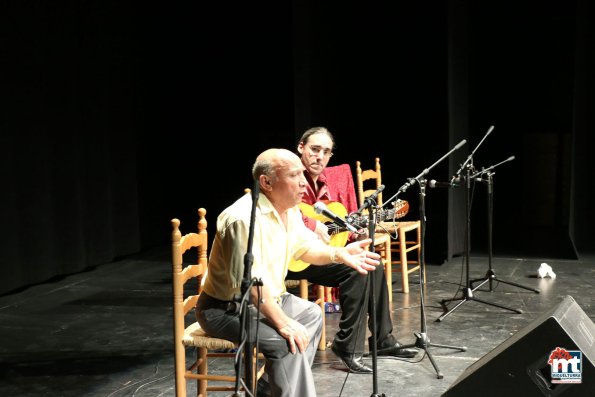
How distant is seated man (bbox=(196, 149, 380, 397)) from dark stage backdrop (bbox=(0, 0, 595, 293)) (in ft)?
11.0

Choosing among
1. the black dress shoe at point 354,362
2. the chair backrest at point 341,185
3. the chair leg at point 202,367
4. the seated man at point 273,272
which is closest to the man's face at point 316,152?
the chair backrest at point 341,185

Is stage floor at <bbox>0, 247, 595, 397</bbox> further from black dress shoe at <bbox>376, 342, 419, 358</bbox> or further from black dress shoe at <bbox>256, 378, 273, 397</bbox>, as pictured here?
black dress shoe at <bbox>256, 378, 273, 397</bbox>

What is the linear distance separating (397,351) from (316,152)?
44.8 inches

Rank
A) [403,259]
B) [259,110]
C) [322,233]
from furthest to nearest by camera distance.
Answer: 1. [259,110]
2. [403,259]
3. [322,233]

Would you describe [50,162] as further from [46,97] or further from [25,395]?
[25,395]

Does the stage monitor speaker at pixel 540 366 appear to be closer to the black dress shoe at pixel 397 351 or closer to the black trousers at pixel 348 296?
the black trousers at pixel 348 296

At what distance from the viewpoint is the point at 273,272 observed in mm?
2770

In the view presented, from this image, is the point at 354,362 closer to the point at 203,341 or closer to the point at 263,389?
the point at 263,389

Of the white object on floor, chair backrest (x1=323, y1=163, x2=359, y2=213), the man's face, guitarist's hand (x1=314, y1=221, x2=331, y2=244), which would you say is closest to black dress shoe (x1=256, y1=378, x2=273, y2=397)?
guitarist's hand (x1=314, y1=221, x2=331, y2=244)

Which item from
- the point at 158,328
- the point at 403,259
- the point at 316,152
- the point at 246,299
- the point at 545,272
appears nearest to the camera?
the point at 246,299

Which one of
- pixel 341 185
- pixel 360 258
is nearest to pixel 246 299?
pixel 360 258

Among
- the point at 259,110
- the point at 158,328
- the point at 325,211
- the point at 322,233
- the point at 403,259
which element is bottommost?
the point at 158,328

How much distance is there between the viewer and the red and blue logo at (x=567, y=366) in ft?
7.89

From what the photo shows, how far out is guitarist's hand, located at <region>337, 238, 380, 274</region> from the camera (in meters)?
2.79
